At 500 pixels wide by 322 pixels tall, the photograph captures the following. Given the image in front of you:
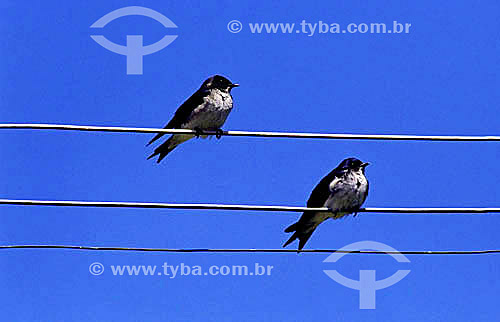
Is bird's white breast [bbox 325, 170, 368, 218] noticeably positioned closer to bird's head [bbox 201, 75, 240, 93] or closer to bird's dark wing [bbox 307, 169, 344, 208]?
bird's dark wing [bbox 307, 169, 344, 208]

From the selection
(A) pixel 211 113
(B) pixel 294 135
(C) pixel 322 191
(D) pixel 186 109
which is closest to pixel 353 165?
(C) pixel 322 191

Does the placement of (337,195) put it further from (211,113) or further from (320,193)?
(211,113)

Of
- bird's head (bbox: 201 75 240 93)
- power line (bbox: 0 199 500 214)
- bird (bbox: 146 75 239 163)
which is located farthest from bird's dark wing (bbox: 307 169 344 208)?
power line (bbox: 0 199 500 214)

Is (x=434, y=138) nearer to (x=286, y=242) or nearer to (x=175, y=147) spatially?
(x=286, y=242)

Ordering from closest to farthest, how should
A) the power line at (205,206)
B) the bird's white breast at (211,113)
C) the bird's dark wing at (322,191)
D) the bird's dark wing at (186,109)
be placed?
1. the power line at (205,206)
2. the bird's dark wing at (322,191)
3. the bird's white breast at (211,113)
4. the bird's dark wing at (186,109)

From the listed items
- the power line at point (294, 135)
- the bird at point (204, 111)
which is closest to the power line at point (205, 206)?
the power line at point (294, 135)

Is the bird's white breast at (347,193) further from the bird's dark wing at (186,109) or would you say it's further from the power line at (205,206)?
the power line at (205,206)

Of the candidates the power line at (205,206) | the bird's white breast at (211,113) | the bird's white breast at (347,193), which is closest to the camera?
the power line at (205,206)

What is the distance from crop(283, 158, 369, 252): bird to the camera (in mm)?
10922

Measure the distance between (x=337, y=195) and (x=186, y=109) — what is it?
2.52 metres

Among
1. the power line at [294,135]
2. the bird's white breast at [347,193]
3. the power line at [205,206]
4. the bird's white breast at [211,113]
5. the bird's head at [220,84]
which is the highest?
the bird's head at [220,84]

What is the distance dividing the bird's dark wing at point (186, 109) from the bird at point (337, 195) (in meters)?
1.88

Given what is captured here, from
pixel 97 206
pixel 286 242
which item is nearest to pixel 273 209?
pixel 97 206

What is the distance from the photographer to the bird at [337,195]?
10922mm
